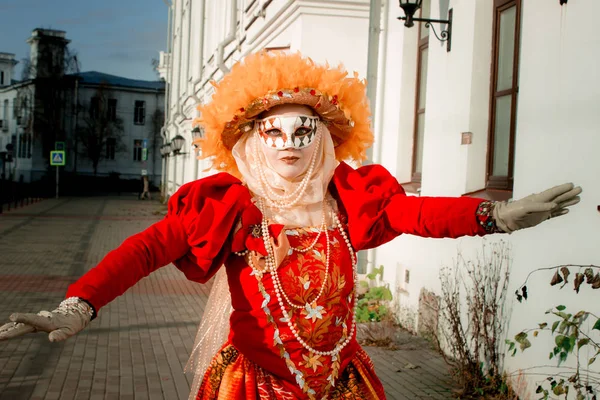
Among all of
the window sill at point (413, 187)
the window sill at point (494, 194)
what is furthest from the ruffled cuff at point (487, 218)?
the window sill at point (413, 187)

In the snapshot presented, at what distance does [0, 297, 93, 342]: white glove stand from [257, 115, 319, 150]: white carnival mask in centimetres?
107

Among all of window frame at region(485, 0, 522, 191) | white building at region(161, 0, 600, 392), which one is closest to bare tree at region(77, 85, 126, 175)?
white building at region(161, 0, 600, 392)

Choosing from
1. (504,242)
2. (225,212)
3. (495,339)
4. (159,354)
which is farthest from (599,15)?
(159,354)

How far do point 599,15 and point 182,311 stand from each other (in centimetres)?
626

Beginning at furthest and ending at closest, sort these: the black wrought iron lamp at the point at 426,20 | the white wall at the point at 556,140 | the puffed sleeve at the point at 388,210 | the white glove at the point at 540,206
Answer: the black wrought iron lamp at the point at 426,20 < the white wall at the point at 556,140 < the puffed sleeve at the point at 388,210 < the white glove at the point at 540,206

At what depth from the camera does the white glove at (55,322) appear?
6.84ft

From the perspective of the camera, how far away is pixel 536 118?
4.88m

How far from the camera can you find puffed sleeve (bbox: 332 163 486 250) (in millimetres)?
2516

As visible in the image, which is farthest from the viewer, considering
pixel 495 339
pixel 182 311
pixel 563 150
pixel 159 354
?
pixel 182 311

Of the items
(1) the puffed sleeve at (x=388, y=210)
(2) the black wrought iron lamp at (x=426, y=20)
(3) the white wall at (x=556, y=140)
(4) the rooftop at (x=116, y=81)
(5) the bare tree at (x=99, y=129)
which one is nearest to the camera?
(1) the puffed sleeve at (x=388, y=210)

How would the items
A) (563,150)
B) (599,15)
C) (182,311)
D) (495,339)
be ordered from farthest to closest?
(182,311)
(495,339)
(563,150)
(599,15)

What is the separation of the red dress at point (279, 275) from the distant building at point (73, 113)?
54.7 metres

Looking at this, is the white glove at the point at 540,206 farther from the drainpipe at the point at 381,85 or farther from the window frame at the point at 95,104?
the window frame at the point at 95,104

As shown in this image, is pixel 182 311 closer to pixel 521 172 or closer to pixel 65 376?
pixel 65 376
